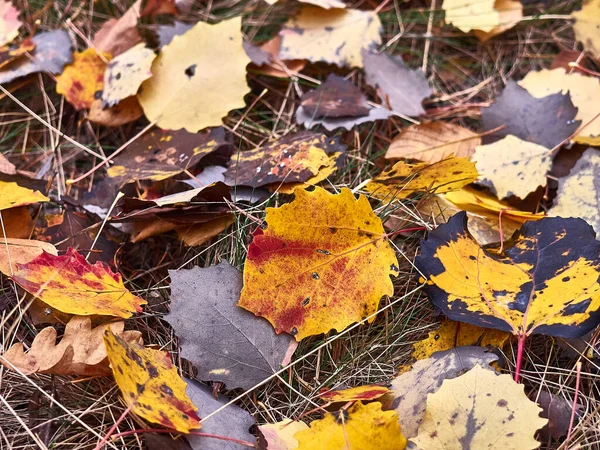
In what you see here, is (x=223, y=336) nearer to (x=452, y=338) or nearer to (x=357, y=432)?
(x=357, y=432)

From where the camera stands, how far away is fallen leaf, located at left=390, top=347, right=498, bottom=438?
1.08 m

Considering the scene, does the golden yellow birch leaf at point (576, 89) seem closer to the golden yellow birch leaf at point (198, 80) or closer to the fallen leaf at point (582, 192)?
the fallen leaf at point (582, 192)

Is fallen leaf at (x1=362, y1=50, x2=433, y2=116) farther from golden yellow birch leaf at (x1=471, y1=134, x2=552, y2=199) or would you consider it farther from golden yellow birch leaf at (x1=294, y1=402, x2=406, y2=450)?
golden yellow birch leaf at (x1=294, y1=402, x2=406, y2=450)

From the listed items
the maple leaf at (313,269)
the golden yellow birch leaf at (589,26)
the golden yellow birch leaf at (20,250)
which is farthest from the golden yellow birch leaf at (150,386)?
the golden yellow birch leaf at (589,26)

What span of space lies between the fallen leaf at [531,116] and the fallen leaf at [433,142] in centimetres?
7

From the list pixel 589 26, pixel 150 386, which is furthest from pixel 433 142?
pixel 150 386

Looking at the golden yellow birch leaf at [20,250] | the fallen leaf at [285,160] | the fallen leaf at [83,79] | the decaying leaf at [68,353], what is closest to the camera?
the decaying leaf at [68,353]

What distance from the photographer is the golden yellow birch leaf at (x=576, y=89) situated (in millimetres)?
1550

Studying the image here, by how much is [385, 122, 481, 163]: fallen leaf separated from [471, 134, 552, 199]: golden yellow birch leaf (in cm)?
10

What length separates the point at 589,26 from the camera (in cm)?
175

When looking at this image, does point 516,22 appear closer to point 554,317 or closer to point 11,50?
point 554,317

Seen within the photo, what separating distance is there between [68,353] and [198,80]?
0.84 m

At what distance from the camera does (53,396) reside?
114cm

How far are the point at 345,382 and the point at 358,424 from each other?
7.8 inches
